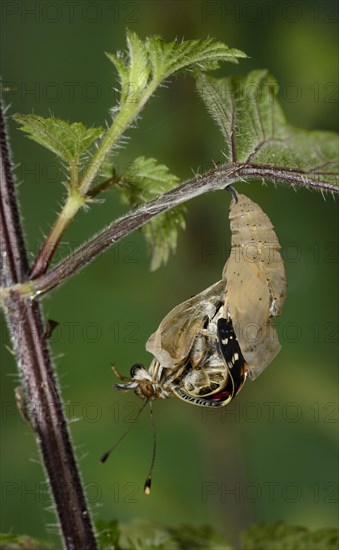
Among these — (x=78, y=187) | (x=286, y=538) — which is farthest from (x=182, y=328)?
(x=286, y=538)

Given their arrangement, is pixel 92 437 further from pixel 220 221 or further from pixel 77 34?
pixel 77 34

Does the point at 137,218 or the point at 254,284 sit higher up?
the point at 137,218

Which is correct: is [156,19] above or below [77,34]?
below

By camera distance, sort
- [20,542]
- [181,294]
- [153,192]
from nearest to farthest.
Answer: [20,542] → [153,192] → [181,294]

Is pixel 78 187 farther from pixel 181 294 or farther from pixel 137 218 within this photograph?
pixel 181 294

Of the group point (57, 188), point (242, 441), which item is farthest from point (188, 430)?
point (57, 188)

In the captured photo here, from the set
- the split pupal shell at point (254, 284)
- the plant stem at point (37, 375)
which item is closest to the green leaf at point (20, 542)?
the plant stem at point (37, 375)

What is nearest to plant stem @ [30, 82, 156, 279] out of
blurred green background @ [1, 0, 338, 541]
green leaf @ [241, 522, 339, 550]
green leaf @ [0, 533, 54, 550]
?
green leaf @ [0, 533, 54, 550]
